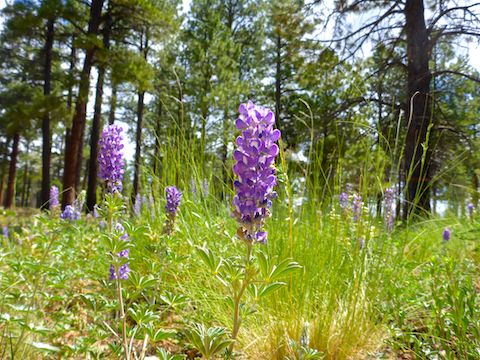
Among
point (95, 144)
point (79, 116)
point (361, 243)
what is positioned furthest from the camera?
point (95, 144)

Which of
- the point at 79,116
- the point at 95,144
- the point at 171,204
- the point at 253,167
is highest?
the point at 79,116

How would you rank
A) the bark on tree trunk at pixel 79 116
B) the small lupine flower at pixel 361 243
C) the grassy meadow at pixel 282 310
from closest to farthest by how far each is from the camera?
the grassy meadow at pixel 282 310
the small lupine flower at pixel 361 243
the bark on tree trunk at pixel 79 116

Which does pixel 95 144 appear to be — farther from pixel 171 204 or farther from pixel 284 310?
pixel 284 310

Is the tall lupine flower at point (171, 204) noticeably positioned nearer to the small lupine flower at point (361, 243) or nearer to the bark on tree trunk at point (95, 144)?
the small lupine flower at point (361, 243)

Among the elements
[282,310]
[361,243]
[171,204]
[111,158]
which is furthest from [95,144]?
[282,310]

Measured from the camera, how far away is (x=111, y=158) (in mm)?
1565

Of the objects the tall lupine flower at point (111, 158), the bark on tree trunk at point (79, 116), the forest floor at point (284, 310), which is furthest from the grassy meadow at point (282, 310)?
the bark on tree trunk at point (79, 116)

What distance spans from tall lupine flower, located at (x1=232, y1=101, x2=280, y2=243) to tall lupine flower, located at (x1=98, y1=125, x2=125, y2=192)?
0.69 meters

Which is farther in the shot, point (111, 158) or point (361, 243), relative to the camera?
point (361, 243)

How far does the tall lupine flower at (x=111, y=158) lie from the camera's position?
5.01ft

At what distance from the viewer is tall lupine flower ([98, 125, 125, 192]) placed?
1528 millimetres

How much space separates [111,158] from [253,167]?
0.79m

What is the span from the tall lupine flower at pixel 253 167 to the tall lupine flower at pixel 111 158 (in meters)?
0.69

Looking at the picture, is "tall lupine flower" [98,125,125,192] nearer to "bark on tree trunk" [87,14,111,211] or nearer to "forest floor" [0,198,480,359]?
"forest floor" [0,198,480,359]
